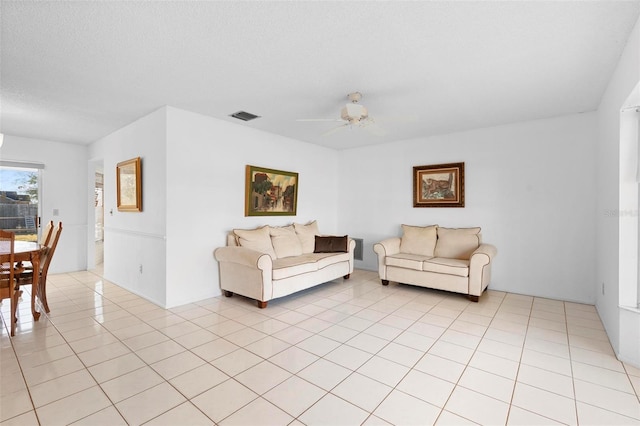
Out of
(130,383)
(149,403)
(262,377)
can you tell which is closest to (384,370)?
(262,377)

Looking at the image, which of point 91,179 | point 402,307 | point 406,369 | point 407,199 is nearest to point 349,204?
point 407,199

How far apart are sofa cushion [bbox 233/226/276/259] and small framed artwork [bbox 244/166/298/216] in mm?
416

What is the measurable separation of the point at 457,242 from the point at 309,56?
3496 mm

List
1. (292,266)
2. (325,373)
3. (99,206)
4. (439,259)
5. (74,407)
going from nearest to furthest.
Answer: (74,407) → (325,373) → (292,266) → (439,259) → (99,206)

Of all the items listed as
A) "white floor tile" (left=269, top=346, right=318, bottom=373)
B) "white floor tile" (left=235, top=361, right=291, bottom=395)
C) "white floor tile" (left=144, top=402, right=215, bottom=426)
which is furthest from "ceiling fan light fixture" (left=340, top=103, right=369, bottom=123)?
"white floor tile" (left=144, top=402, right=215, bottom=426)

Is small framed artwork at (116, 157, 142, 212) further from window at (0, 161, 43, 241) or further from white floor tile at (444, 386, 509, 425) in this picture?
white floor tile at (444, 386, 509, 425)

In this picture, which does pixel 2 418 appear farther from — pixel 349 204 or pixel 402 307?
pixel 349 204

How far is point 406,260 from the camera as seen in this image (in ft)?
14.7

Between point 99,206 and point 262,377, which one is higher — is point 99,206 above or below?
above

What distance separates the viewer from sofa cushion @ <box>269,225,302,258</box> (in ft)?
14.9

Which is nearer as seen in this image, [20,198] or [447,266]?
[447,266]

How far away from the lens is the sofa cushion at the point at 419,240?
15.8 ft

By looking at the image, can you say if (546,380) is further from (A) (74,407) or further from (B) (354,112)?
(A) (74,407)

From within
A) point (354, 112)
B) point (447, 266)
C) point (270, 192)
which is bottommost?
point (447, 266)
